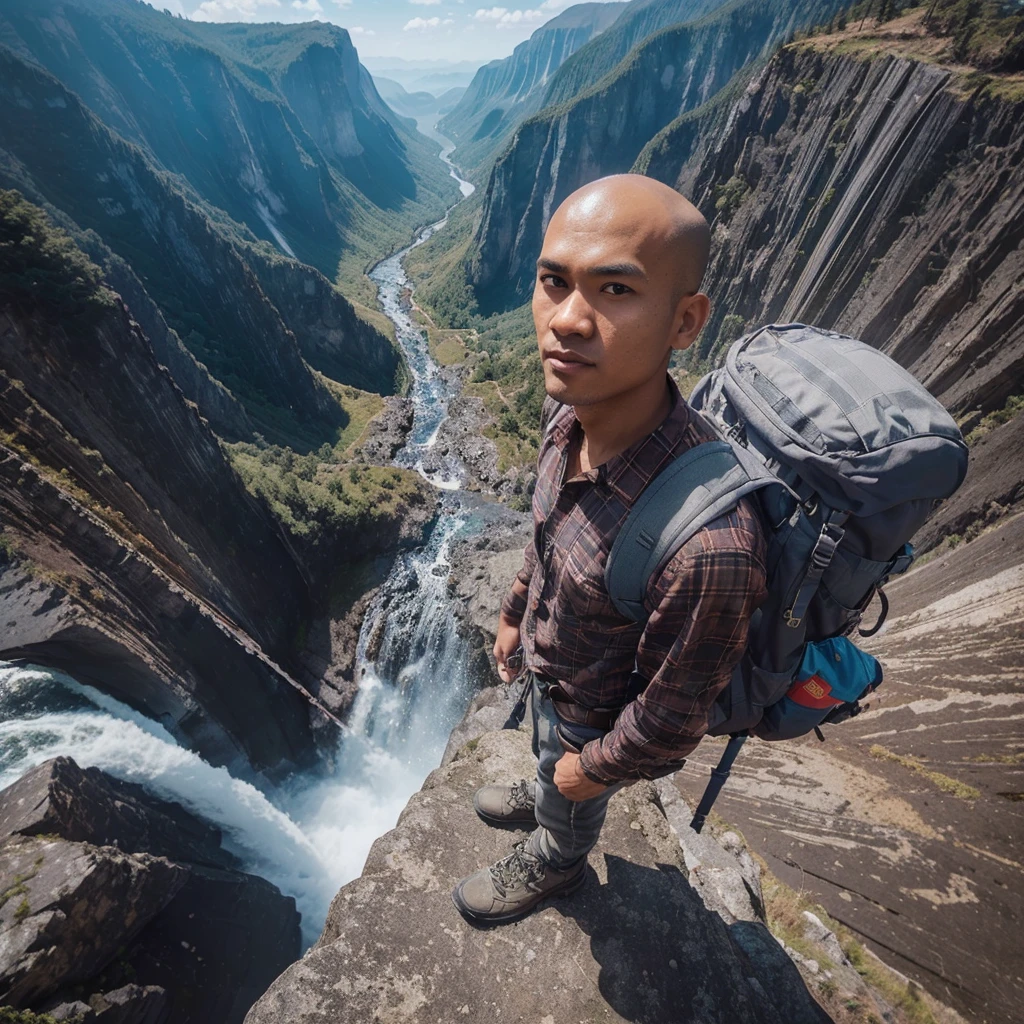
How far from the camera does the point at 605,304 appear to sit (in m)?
Answer: 2.11

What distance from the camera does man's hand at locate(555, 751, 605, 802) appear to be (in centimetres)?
→ 282

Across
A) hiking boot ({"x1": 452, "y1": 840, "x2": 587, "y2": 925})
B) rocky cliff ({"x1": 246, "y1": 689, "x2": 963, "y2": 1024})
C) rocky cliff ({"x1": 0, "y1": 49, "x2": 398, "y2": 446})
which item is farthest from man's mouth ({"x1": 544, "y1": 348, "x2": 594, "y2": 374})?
rocky cliff ({"x1": 0, "y1": 49, "x2": 398, "y2": 446})

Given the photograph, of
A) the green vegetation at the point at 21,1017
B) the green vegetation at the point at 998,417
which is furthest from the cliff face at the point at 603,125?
the green vegetation at the point at 21,1017

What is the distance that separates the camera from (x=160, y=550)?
17312mm

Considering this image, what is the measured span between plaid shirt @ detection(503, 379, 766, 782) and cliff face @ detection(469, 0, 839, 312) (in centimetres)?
10704

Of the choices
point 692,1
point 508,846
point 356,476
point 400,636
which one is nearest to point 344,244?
point 356,476

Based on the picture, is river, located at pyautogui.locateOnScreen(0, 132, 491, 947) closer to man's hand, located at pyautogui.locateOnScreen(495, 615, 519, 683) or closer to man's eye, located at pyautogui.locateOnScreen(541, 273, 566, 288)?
man's hand, located at pyautogui.locateOnScreen(495, 615, 519, 683)

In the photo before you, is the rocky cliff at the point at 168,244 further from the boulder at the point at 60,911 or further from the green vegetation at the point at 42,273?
the boulder at the point at 60,911

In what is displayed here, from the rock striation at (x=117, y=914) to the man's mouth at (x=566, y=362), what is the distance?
40.0ft

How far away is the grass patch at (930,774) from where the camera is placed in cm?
906

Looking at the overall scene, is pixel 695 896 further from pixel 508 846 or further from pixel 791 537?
pixel 791 537

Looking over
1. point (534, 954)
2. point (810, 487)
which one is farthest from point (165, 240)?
point (810, 487)

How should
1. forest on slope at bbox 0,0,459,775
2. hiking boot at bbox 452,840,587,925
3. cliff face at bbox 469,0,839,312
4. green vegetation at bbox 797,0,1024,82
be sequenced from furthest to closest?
cliff face at bbox 469,0,839,312, green vegetation at bbox 797,0,1024,82, forest on slope at bbox 0,0,459,775, hiking boot at bbox 452,840,587,925

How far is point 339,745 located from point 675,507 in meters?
27.5
